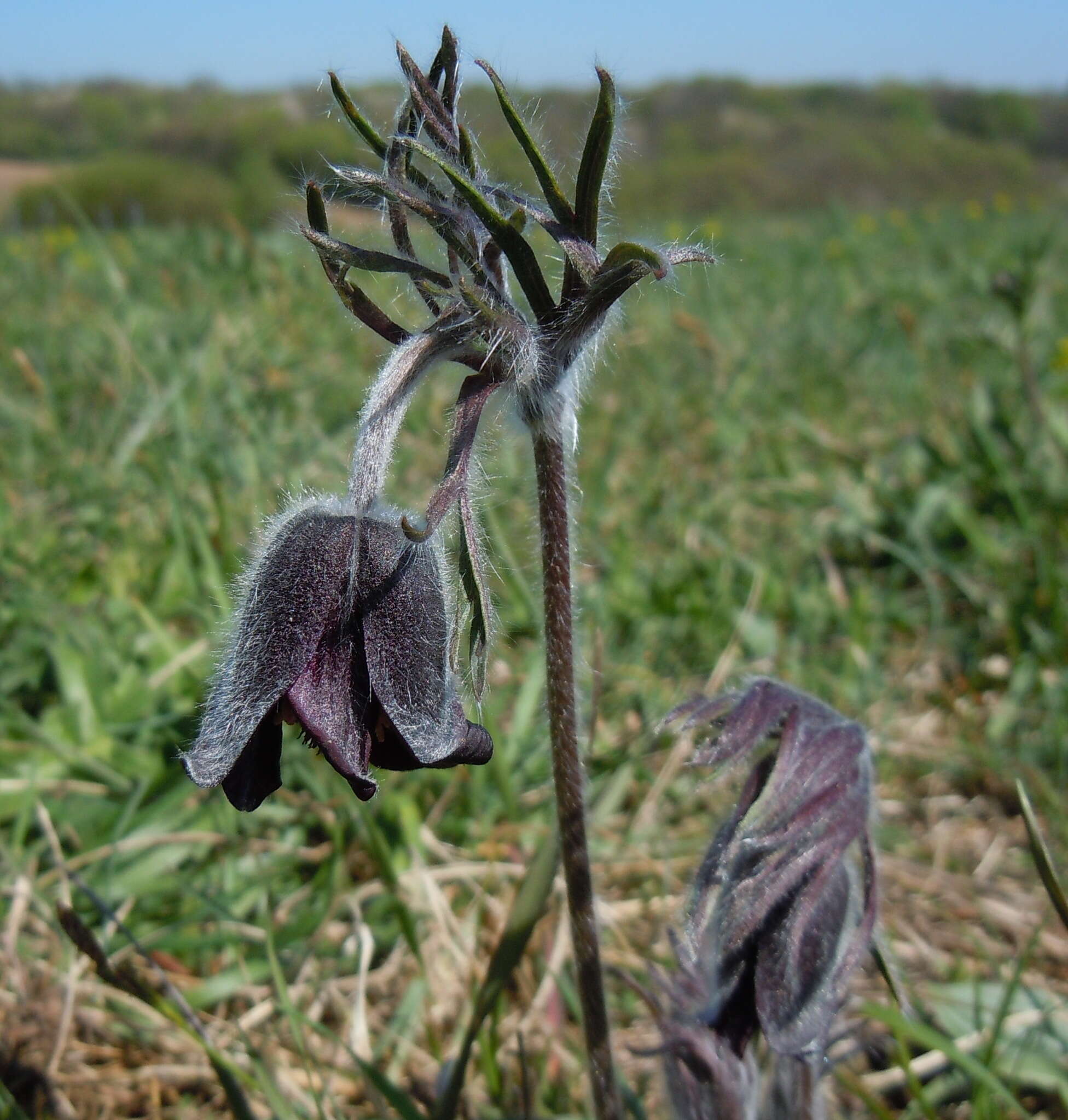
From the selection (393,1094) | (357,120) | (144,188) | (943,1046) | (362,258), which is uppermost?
(144,188)

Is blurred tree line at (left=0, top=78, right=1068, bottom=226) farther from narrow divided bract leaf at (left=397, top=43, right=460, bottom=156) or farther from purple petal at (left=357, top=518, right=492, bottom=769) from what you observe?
purple petal at (left=357, top=518, right=492, bottom=769)

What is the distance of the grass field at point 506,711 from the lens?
1.55 meters

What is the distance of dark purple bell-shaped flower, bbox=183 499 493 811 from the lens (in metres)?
0.92

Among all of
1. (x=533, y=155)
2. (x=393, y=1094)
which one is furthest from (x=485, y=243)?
(x=393, y=1094)

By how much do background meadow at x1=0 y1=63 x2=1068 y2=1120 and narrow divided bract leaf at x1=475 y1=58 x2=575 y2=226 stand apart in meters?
0.18

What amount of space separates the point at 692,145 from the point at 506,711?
127 feet

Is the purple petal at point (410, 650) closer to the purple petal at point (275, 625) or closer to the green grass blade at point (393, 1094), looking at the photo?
the purple petal at point (275, 625)

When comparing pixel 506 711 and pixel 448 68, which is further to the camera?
pixel 506 711

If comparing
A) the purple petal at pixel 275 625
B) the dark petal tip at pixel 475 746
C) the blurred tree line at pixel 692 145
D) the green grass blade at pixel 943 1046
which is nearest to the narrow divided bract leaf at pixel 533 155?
the purple petal at pixel 275 625

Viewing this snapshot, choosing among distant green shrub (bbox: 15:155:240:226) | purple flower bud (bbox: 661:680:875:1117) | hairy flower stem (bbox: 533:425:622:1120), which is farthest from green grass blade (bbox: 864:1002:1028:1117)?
distant green shrub (bbox: 15:155:240:226)

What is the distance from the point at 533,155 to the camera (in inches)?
37.6

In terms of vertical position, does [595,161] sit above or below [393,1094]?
above

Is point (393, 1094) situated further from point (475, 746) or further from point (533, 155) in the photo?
point (533, 155)

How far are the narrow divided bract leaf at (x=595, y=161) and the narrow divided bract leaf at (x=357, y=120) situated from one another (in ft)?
0.65
